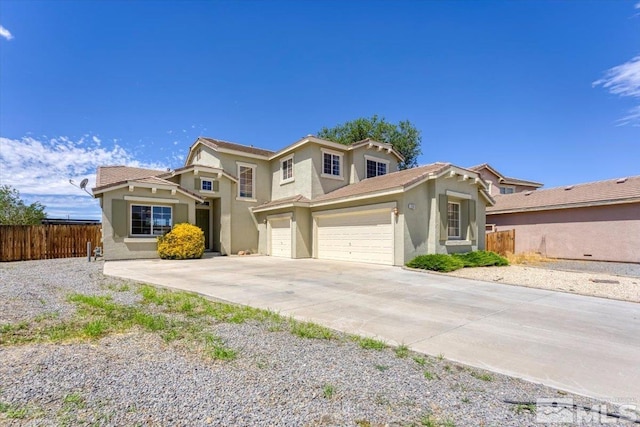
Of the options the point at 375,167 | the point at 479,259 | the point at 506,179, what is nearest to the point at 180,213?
the point at 375,167

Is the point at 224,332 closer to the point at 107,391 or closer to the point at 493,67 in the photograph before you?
the point at 107,391

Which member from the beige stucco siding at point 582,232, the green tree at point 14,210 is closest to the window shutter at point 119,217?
the green tree at point 14,210

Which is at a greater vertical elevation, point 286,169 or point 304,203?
point 286,169

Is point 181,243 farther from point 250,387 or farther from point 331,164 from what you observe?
point 250,387

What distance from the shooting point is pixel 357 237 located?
14539mm

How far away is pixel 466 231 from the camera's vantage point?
48.5 ft

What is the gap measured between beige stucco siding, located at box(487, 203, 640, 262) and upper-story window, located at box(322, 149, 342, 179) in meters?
11.8

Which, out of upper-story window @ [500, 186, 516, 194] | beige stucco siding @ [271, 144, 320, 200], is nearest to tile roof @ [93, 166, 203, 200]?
beige stucco siding @ [271, 144, 320, 200]

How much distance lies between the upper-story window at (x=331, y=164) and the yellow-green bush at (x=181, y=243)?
793cm

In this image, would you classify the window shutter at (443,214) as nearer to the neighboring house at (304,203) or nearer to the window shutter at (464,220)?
the neighboring house at (304,203)

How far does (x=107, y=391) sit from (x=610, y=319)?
7.92 meters

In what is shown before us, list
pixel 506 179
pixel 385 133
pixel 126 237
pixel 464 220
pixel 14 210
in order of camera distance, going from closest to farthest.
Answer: pixel 464 220
pixel 126 237
pixel 14 210
pixel 506 179
pixel 385 133

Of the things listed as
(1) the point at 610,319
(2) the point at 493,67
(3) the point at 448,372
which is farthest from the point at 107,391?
(2) the point at 493,67

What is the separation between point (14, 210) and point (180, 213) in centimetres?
1750
